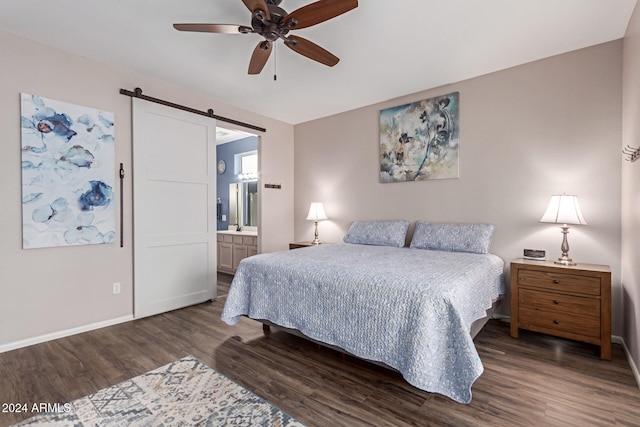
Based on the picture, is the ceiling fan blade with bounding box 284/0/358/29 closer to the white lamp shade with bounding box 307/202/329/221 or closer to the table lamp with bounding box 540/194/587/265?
the table lamp with bounding box 540/194/587/265

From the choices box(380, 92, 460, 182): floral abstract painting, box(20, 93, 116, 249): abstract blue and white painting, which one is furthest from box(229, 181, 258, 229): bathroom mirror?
box(20, 93, 116, 249): abstract blue and white painting

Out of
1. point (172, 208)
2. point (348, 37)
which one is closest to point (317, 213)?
point (172, 208)

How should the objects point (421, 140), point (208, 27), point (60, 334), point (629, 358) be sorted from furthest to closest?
point (421, 140) → point (60, 334) → point (629, 358) → point (208, 27)

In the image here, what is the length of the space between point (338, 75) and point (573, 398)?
330 cm

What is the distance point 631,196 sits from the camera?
2.27 meters

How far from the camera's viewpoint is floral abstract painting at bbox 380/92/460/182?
3.54 metres

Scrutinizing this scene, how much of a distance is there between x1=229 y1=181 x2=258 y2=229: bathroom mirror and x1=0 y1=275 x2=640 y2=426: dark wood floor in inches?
121

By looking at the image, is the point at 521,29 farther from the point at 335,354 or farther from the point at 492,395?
the point at 335,354

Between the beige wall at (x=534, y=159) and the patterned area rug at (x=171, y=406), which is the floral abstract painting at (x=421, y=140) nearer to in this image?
the beige wall at (x=534, y=159)

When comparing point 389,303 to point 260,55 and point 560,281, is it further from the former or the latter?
point 260,55

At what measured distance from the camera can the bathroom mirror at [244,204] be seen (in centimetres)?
583

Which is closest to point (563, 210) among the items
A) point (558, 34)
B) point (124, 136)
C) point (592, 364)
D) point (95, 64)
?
point (592, 364)

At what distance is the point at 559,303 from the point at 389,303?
1.71 metres

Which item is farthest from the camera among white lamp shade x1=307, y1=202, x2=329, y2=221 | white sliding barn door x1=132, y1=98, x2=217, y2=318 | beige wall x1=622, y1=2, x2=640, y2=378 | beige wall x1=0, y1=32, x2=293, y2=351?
white lamp shade x1=307, y1=202, x2=329, y2=221
